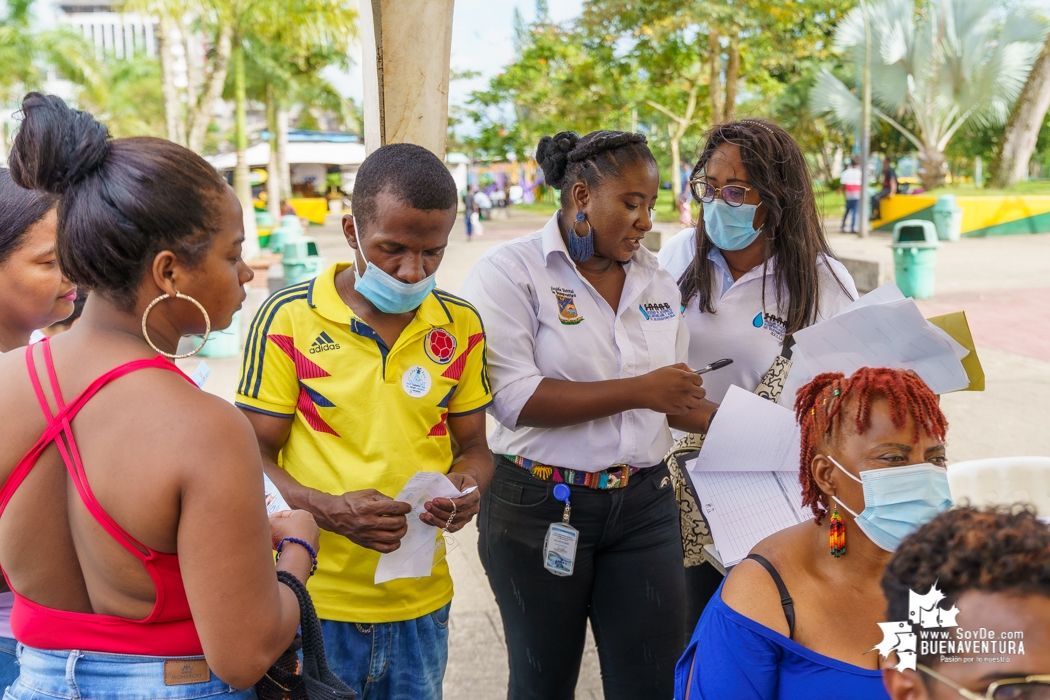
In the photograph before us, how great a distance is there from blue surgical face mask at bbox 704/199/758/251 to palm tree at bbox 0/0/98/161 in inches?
1201

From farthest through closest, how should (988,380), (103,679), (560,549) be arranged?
1. (988,380)
2. (560,549)
3. (103,679)

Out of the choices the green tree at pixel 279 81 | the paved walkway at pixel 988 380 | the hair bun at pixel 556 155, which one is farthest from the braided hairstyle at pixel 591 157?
the green tree at pixel 279 81

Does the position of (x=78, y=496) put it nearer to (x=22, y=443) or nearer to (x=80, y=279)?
(x=22, y=443)

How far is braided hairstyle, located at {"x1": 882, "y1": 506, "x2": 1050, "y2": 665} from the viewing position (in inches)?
51.4

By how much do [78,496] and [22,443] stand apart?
0.38 ft

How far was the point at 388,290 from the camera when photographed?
2160 millimetres

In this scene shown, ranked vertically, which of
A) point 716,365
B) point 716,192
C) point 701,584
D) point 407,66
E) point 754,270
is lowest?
point 701,584

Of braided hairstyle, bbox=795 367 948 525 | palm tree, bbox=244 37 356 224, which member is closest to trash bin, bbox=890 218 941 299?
braided hairstyle, bbox=795 367 948 525

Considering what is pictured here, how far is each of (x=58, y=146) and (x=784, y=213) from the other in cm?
219

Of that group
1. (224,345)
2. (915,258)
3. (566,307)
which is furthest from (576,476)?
(915,258)

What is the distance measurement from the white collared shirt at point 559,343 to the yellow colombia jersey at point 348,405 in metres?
0.29

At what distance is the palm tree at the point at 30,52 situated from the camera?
95.1 feet

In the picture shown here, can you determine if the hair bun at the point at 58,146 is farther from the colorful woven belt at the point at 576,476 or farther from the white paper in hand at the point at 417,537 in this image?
the colorful woven belt at the point at 576,476

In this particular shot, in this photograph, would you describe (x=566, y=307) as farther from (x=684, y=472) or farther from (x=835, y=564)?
(x=835, y=564)
